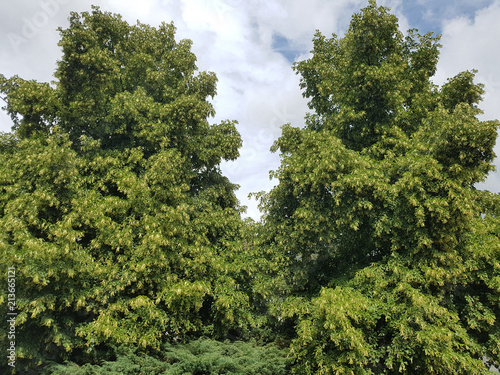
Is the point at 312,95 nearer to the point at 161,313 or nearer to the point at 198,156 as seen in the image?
the point at 198,156

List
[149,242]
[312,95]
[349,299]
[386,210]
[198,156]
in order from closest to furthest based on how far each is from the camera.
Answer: [349,299], [149,242], [386,210], [198,156], [312,95]

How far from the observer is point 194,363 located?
1222 centimetres

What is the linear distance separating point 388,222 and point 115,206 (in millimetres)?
12165

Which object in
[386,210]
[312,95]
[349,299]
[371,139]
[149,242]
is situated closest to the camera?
[349,299]

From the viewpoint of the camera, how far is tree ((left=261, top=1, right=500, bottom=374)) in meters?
12.3

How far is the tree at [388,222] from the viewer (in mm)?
12336

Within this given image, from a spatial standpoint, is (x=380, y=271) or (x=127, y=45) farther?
(x=127, y=45)

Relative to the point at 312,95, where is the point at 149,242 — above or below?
below

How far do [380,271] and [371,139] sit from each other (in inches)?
278

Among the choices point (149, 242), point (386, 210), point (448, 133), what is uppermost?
point (448, 133)

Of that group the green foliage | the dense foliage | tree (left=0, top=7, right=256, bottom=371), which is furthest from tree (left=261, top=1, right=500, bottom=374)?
tree (left=0, top=7, right=256, bottom=371)

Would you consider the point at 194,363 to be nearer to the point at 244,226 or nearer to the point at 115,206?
the point at 115,206

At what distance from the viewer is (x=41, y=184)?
43.9 ft

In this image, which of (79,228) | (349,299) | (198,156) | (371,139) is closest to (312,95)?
(371,139)
